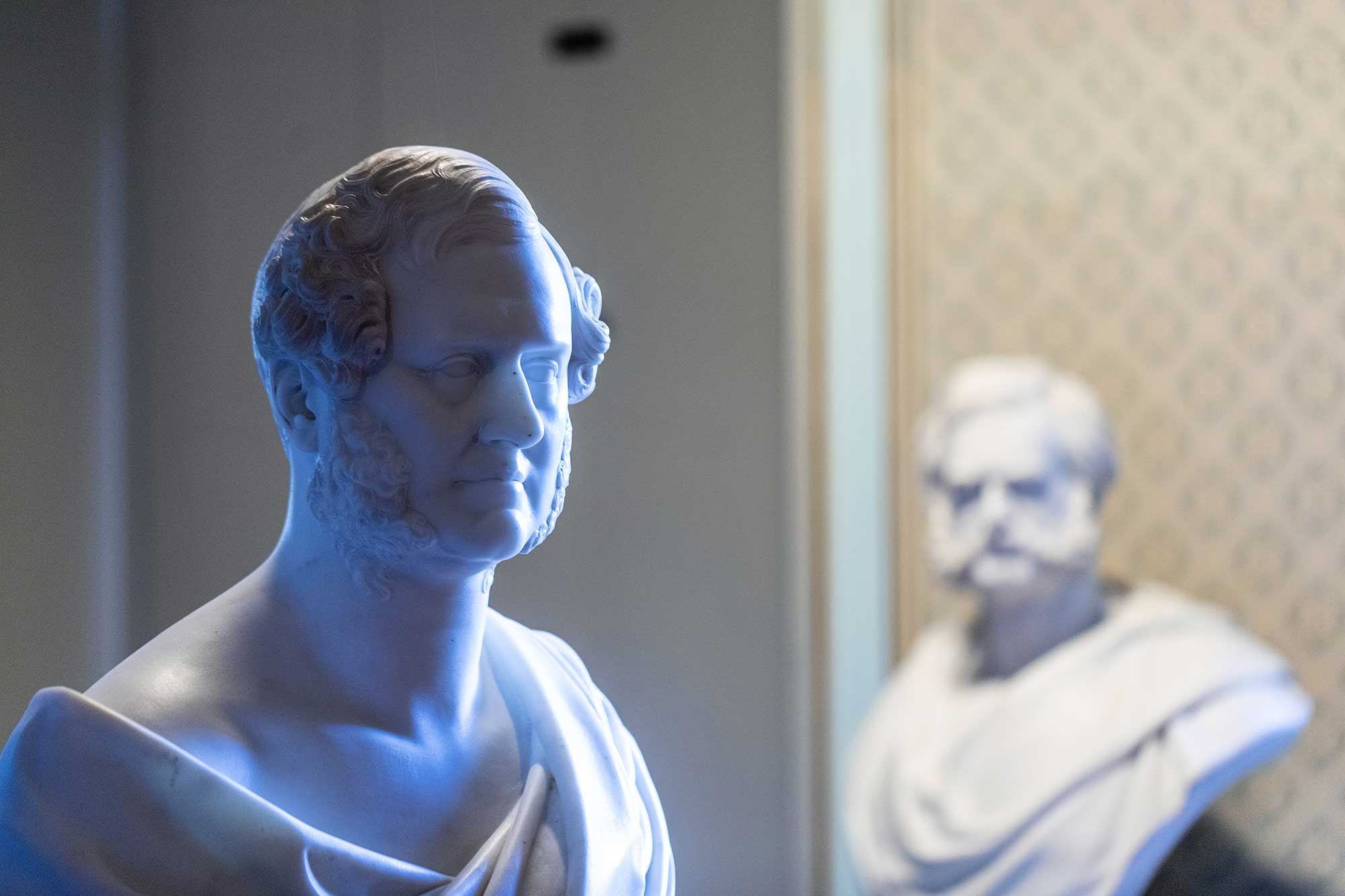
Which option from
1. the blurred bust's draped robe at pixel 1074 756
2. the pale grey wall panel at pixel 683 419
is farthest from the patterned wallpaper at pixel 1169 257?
the pale grey wall panel at pixel 683 419

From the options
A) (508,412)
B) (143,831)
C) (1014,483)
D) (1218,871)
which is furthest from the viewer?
(1218,871)

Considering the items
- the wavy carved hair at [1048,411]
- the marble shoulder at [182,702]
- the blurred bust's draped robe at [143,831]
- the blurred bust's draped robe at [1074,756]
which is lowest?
the blurred bust's draped robe at [1074,756]

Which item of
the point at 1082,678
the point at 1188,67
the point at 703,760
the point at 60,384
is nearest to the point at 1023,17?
the point at 1188,67

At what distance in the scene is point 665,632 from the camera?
277 cm

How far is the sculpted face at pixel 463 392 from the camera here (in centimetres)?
125

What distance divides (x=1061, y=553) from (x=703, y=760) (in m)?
0.92

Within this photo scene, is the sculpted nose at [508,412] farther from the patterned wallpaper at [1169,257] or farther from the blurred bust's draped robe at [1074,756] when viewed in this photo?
the patterned wallpaper at [1169,257]

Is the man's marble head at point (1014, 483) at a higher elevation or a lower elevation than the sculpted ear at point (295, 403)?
lower

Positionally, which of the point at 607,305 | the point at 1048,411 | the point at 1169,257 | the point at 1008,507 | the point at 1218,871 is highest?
the point at 1169,257

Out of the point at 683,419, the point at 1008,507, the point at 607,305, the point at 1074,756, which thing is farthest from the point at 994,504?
the point at 607,305

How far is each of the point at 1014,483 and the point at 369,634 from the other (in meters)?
1.95

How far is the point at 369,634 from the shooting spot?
1.33 m

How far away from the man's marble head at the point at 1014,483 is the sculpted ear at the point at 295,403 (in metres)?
1.93

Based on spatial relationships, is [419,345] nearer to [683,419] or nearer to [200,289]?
[200,289]
